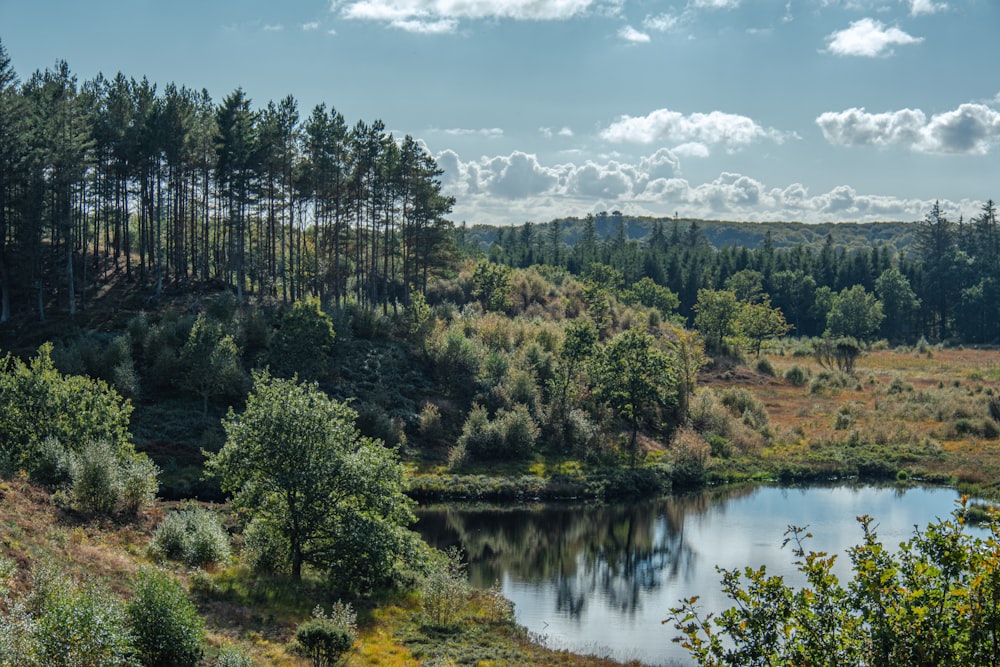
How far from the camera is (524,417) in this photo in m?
53.7

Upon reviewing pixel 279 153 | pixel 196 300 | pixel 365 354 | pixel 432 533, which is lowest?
pixel 432 533

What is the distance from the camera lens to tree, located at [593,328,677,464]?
5525cm

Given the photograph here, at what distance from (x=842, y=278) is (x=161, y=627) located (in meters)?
150

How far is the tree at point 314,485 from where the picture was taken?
26984 mm

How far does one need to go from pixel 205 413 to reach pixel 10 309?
74.9 feet

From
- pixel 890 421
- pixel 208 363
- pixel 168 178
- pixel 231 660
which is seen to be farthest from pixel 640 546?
pixel 168 178

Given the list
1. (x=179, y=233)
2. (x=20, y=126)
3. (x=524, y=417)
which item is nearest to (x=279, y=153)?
(x=179, y=233)

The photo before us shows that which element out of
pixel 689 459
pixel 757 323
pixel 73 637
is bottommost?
pixel 689 459

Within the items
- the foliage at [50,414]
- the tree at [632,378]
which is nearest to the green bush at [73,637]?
the foliage at [50,414]

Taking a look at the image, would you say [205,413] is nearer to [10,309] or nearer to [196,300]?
A: [196,300]

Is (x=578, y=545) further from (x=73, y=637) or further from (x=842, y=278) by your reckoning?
(x=842, y=278)

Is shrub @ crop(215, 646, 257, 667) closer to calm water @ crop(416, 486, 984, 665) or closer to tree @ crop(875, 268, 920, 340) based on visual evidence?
calm water @ crop(416, 486, 984, 665)

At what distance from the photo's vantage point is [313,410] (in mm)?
27375

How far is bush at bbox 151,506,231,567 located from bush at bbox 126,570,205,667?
30.6 feet
